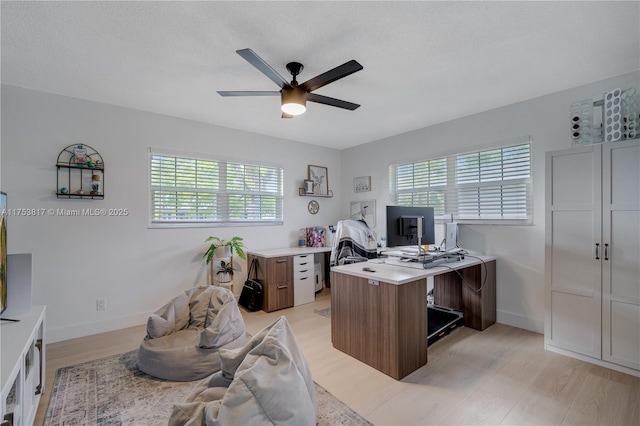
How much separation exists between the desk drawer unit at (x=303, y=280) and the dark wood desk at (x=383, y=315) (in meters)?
1.40

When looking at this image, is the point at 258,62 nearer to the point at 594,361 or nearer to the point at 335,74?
the point at 335,74

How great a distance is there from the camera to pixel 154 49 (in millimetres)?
2203

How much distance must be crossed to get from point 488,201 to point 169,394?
12.6 feet

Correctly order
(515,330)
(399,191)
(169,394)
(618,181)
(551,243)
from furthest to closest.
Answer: (399,191) → (515,330) → (551,243) → (618,181) → (169,394)

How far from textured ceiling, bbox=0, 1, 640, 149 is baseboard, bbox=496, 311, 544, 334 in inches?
97.7

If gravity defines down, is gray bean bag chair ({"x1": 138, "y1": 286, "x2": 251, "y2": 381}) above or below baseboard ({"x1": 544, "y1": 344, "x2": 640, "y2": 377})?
above

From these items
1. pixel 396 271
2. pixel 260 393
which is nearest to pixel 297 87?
pixel 396 271

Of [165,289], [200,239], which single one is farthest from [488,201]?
[165,289]

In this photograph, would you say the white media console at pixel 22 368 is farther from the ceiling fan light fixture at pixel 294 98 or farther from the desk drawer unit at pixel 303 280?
the desk drawer unit at pixel 303 280

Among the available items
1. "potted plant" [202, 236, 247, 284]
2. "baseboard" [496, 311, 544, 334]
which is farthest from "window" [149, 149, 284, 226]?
"baseboard" [496, 311, 544, 334]

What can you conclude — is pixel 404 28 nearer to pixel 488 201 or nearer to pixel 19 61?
pixel 488 201

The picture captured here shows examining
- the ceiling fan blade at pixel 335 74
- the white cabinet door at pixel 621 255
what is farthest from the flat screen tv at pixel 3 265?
the white cabinet door at pixel 621 255

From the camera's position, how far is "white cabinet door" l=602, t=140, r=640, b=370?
89.5 inches

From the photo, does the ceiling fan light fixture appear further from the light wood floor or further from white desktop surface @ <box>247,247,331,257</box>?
the light wood floor
